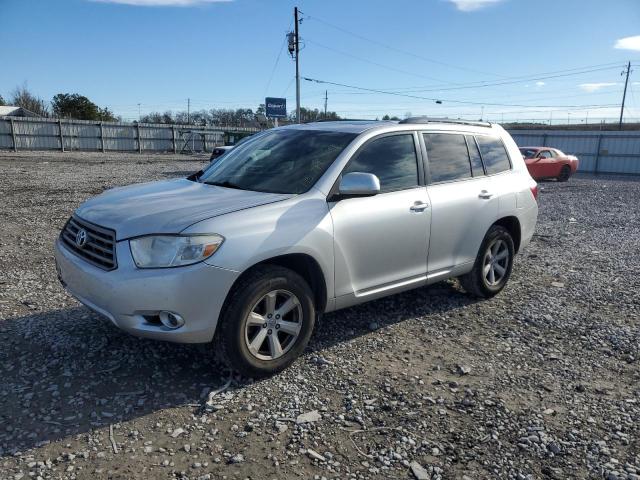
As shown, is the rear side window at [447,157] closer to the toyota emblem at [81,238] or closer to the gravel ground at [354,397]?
the gravel ground at [354,397]

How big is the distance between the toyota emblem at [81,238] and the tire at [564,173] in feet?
70.8

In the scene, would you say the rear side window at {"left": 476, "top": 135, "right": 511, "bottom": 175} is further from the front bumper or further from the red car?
the red car

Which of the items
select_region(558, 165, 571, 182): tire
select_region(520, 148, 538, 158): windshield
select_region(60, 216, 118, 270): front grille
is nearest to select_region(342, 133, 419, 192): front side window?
select_region(60, 216, 118, 270): front grille

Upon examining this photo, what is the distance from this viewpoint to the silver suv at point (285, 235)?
3195mm

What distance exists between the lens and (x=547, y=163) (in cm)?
2088

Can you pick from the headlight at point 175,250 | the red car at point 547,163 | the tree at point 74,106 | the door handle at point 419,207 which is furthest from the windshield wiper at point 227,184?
the tree at point 74,106

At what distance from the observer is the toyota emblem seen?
11.6 feet

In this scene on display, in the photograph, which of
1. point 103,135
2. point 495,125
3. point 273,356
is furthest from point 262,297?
point 103,135

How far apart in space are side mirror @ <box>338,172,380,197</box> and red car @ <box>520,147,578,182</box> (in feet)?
60.7

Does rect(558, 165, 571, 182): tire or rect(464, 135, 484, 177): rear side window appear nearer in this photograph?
rect(464, 135, 484, 177): rear side window

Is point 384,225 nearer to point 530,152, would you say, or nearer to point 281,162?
point 281,162

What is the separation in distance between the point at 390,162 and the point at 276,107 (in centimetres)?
3720

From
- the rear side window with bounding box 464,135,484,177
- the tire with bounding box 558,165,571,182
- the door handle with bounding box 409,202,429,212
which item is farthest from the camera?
the tire with bounding box 558,165,571,182

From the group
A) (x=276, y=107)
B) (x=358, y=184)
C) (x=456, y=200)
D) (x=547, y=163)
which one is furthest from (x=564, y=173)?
(x=276, y=107)
